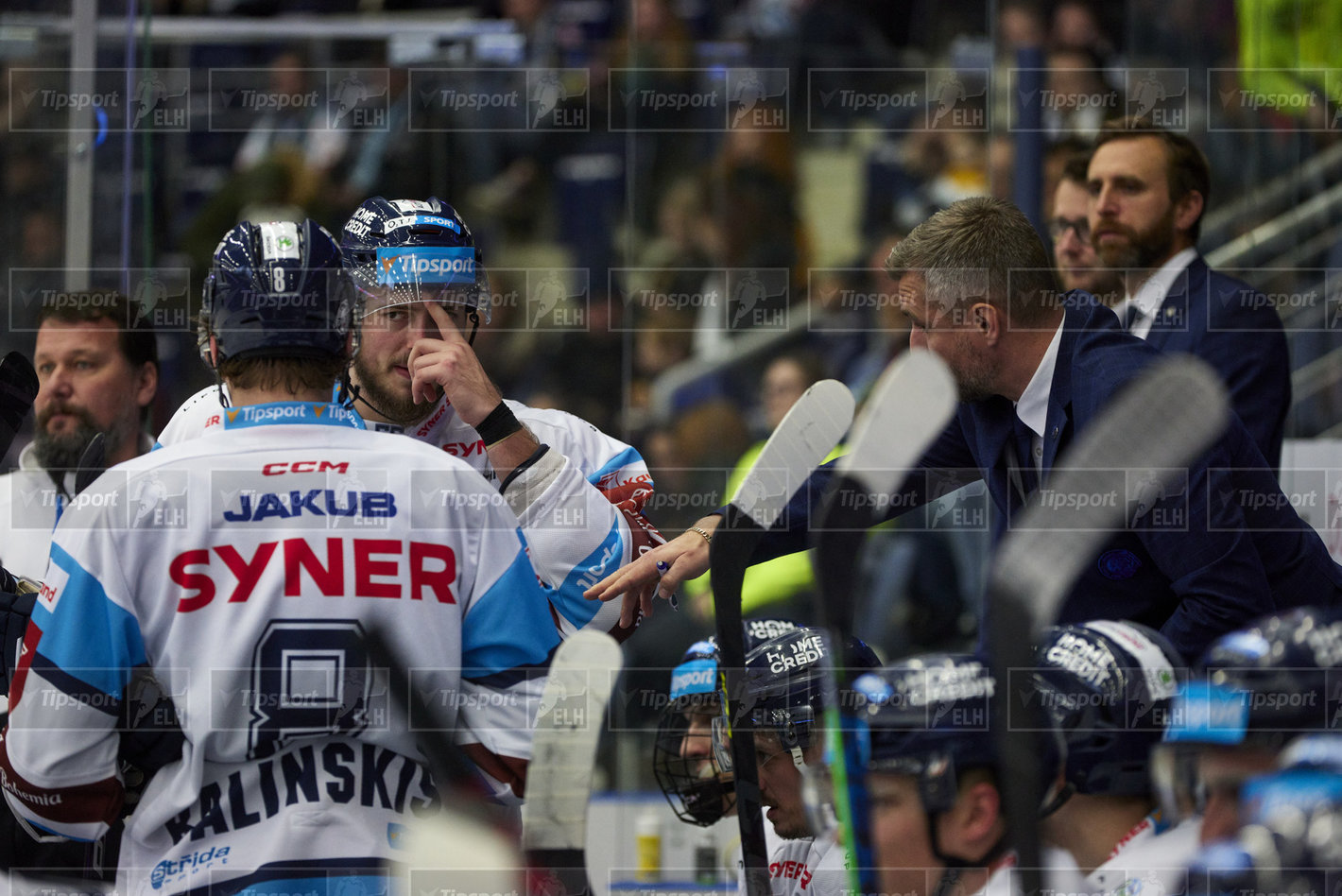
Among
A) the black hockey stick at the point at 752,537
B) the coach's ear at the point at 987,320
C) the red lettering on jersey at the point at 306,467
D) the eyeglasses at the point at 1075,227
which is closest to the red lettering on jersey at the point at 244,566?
the red lettering on jersey at the point at 306,467

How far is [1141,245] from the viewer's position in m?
3.96

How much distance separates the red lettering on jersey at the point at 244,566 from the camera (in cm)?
206

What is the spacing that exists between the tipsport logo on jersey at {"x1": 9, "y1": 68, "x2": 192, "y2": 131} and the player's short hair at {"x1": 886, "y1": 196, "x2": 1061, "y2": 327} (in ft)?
7.12

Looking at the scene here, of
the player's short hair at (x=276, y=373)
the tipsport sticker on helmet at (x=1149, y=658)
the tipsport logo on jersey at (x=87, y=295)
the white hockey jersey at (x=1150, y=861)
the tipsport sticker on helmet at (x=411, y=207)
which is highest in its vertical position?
the tipsport logo on jersey at (x=87, y=295)

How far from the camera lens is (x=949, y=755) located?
6.30ft

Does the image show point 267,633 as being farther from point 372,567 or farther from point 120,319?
point 120,319

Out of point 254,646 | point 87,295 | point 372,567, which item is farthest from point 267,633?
point 87,295

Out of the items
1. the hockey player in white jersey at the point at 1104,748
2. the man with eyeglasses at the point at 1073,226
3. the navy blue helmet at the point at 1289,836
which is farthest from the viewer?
the man with eyeglasses at the point at 1073,226

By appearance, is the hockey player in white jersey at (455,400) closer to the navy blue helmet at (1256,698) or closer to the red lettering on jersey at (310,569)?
the red lettering on jersey at (310,569)

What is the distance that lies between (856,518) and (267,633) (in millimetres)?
780

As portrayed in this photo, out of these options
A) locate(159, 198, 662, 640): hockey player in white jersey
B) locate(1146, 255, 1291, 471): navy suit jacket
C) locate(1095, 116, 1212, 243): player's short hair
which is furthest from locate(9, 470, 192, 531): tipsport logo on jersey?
locate(1095, 116, 1212, 243): player's short hair

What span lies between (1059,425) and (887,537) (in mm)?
2615

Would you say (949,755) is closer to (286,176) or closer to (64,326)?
(64,326)

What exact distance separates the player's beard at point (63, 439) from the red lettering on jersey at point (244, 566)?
4.91 feet
